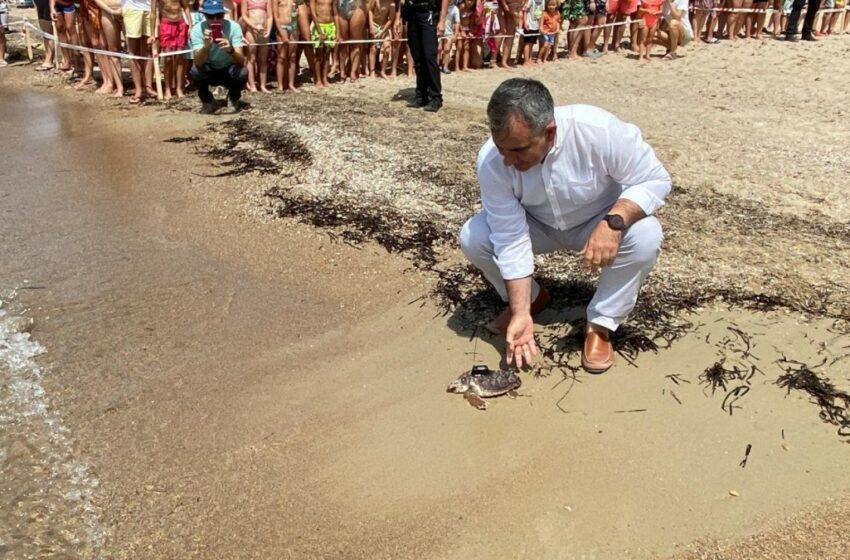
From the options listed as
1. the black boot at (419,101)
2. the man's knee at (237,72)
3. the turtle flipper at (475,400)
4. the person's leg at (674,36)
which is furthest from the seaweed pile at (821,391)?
the person's leg at (674,36)

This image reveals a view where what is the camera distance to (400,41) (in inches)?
404

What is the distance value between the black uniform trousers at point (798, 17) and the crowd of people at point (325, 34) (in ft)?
0.06

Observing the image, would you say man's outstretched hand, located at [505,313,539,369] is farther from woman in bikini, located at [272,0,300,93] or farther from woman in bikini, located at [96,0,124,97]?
woman in bikini, located at [96,0,124,97]

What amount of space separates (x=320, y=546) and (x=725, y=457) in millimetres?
1497

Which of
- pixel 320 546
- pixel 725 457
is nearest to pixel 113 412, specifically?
pixel 320 546

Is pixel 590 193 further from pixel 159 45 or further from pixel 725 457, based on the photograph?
pixel 159 45

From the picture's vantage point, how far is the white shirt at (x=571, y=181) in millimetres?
2859

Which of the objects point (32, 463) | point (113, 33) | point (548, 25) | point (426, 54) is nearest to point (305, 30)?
point (426, 54)

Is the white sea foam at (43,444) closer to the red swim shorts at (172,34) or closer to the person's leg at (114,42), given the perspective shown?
the red swim shorts at (172,34)

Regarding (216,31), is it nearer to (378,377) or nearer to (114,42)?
(114,42)

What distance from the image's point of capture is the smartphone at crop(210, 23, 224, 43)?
7445mm

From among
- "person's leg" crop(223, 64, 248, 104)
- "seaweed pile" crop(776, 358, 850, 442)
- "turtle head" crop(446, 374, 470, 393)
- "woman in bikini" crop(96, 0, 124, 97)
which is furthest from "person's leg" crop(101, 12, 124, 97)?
"seaweed pile" crop(776, 358, 850, 442)

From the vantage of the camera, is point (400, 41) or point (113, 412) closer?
point (113, 412)

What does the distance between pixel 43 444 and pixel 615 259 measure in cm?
237
